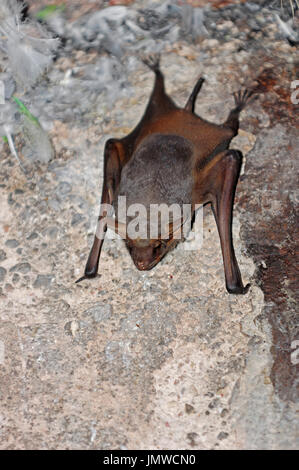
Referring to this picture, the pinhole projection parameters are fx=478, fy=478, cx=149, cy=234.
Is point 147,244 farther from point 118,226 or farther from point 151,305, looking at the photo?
point 151,305

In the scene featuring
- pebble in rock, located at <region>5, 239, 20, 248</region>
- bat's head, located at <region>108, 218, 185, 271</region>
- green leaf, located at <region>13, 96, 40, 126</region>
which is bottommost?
pebble in rock, located at <region>5, 239, 20, 248</region>

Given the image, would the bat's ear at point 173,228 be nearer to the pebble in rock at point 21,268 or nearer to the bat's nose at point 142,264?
the bat's nose at point 142,264

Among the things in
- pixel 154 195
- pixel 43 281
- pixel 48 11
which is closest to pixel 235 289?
pixel 154 195

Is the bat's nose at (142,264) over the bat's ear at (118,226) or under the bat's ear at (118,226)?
under

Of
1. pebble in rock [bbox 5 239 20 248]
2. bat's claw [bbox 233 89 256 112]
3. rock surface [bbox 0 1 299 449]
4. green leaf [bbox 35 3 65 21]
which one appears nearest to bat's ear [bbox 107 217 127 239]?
rock surface [bbox 0 1 299 449]

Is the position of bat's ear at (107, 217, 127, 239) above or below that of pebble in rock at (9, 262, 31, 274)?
above

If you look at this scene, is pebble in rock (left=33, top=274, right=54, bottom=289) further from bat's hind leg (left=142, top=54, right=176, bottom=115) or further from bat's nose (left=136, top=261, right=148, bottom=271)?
bat's hind leg (left=142, top=54, right=176, bottom=115)

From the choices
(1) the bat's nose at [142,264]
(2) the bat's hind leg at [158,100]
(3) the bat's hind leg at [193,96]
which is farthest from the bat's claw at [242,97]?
(1) the bat's nose at [142,264]
